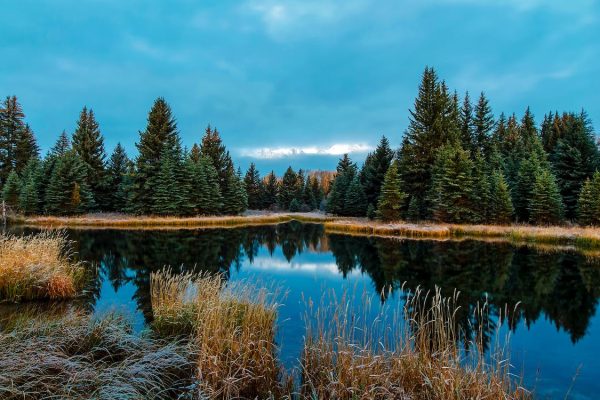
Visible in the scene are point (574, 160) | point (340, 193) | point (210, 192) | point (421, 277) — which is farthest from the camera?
point (340, 193)

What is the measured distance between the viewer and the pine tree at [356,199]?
46.0m

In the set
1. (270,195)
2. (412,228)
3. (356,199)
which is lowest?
(412,228)

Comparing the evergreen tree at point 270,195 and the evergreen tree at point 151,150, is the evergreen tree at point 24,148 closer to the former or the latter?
the evergreen tree at point 151,150

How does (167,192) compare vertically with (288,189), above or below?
below

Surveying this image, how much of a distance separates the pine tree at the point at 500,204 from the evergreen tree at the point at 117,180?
1371 inches

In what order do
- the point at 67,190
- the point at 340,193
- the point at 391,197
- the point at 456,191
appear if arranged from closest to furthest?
the point at 456,191 < the point at 391,197 < the point at 67,190 < the point at 340,193

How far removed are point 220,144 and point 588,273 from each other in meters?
42.4

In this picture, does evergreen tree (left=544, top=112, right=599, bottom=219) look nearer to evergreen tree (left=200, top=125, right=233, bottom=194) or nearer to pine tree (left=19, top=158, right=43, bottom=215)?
evergreen tree (left=200, top=125, right=233, bottom=194)

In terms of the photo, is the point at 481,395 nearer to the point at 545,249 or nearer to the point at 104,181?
the point at 545,249

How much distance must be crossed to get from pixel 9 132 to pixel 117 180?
1459cm

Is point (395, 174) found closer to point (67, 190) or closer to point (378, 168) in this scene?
point (378, 168)

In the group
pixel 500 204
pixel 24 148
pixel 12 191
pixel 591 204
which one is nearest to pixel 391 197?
pixel 500 204

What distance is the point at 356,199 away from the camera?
4631 cm

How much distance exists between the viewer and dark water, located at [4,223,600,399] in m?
6.72
